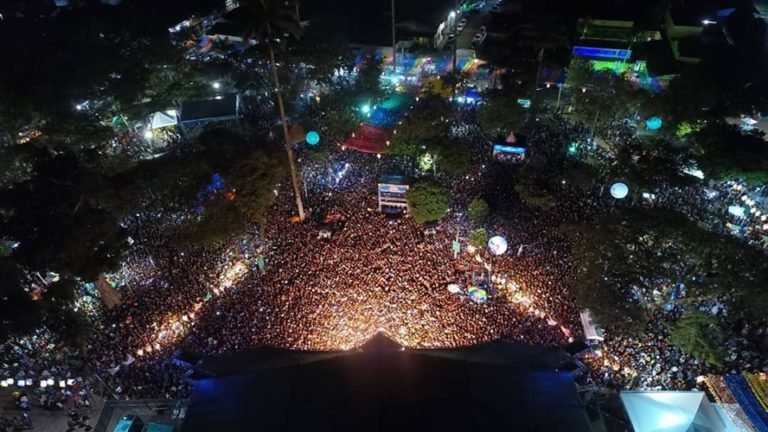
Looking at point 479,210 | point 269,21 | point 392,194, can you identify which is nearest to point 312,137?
point 392,194

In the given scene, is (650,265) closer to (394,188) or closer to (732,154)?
(732,154)

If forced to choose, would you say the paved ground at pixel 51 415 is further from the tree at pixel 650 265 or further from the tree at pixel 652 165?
the tree at pixel 652 165

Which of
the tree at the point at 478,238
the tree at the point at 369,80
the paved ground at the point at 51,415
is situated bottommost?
the paved ground at the point at 51,415

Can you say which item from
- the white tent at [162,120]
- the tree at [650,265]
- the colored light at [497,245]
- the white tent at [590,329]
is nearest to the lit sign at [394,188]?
the colored light at [497,245]

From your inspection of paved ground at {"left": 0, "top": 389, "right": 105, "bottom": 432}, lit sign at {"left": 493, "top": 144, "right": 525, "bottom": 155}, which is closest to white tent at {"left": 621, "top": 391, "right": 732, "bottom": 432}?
lit sign at {"left": 493, "top": 144, "right": 525, "bottom": 155}

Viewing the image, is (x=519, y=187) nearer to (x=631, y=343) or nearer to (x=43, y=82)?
(x=631, y=343)
